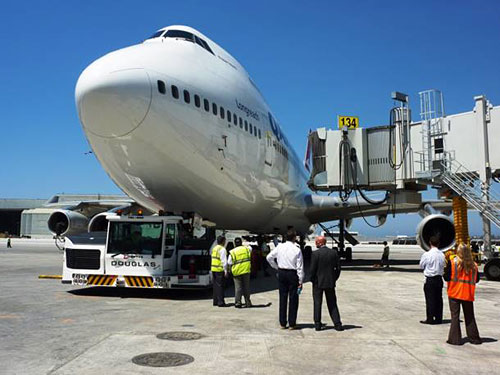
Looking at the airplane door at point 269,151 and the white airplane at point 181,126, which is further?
the airplane door at point 269,151

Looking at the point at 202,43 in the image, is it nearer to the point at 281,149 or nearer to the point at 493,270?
the point at 281,149

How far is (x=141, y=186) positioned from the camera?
32.6ft

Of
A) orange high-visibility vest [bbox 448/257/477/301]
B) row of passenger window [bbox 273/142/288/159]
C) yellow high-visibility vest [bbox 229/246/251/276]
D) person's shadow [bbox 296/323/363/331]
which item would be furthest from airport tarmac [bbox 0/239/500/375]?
row of passenger window [bbox 273/142/288/159]

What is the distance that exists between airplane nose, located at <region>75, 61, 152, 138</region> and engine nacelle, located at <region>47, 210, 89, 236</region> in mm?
9819

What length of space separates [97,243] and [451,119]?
37.9 ft

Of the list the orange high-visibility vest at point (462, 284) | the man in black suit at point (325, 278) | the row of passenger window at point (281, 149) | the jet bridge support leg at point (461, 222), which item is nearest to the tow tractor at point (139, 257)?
the man in black suit at point (325, 278)

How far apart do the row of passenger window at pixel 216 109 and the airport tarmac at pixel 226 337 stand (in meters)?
3.91

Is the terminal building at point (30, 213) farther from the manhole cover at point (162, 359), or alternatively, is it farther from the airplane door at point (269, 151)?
the manhole cover at point (162, 359)

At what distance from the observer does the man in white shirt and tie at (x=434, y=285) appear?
24.4 ft

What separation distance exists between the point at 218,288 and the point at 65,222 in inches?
416

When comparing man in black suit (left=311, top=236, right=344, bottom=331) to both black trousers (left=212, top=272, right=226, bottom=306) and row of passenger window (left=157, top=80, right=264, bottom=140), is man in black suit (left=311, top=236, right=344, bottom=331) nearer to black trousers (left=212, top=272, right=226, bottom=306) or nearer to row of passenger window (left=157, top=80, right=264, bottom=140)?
black trousers (left=212, top=272, right=226, bottom=306)

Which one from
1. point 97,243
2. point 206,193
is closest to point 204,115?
point 206,193

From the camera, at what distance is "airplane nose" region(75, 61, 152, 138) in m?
8.12

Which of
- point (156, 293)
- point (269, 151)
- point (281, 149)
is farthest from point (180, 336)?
point (281, 149)
